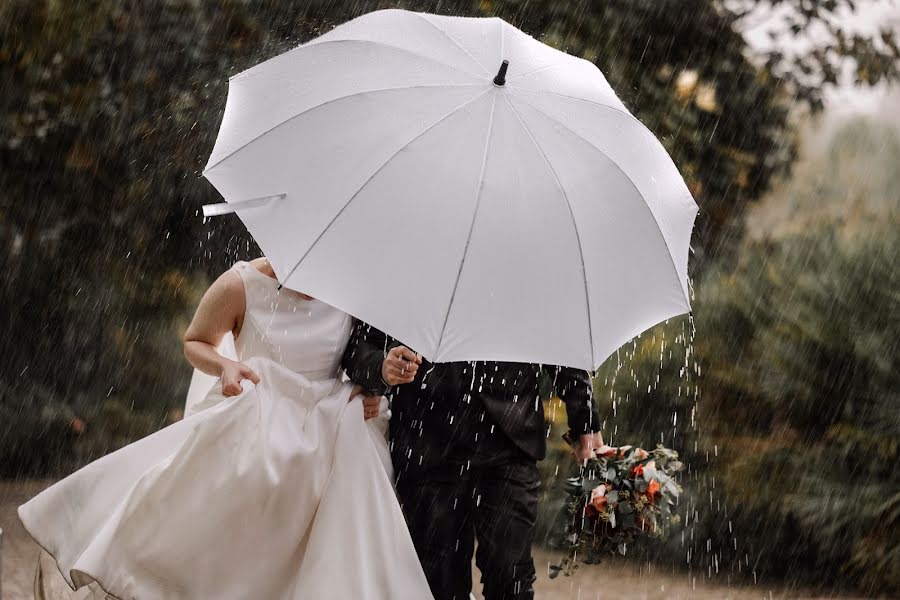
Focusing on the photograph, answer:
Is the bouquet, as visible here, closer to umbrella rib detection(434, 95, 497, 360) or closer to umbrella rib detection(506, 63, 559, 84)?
umbrella rib detection(434, 95, 497, 360)

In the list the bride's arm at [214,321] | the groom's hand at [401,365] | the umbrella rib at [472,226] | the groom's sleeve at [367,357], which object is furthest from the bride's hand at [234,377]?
the umbrella rib at [472,226]

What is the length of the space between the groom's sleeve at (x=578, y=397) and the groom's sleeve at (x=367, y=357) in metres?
0.62

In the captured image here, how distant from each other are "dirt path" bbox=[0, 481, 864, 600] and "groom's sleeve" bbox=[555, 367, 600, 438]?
6.55 ft

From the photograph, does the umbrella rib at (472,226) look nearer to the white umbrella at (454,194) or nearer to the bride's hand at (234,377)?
the white umbrella at (454,194)

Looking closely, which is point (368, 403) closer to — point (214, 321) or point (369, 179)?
point (214, 321)

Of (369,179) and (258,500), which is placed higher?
(369,179)

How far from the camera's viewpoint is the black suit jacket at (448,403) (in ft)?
11.5

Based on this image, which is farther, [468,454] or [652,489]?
[652,489]

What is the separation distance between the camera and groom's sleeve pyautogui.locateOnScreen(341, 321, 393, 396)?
3383 millimetres

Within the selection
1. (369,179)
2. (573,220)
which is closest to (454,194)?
(369,179)

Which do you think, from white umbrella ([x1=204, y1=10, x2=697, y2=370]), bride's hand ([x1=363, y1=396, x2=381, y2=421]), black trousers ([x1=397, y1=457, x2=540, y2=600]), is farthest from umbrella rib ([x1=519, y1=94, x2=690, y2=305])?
bride's hand ([x1=363, y1=396, x2=381, y2=421])

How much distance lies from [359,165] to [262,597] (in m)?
1.40

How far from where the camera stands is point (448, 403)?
350 cm

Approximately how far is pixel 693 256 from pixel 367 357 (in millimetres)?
5252
